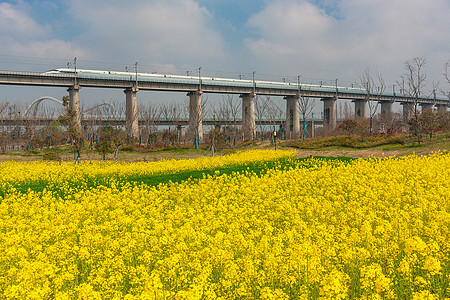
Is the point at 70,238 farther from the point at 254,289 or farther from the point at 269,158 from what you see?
the point at 269,158

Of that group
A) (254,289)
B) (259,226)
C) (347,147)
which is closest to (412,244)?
(254,289)

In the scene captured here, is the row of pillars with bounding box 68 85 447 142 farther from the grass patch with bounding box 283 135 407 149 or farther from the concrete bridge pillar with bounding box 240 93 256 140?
the grass patch with bounding box 283 135 407 149

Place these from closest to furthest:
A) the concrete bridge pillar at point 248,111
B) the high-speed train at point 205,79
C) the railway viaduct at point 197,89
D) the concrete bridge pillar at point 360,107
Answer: the railway viaduct at point 197,89
the high-speed train at point 205,79
the concrete bridge pillar at point 248,111
the concrete bridge pillar at point 360,107

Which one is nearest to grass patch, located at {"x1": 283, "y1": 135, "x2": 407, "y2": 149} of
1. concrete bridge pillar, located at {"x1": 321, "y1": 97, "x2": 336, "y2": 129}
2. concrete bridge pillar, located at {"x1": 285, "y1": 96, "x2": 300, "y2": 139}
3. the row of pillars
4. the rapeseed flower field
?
the row of pillars

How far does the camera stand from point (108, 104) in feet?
175

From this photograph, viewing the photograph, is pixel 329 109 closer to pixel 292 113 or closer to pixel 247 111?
pixel 292 113

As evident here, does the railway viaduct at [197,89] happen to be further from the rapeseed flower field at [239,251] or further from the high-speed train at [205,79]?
the rapeseed flower field at [239,251]

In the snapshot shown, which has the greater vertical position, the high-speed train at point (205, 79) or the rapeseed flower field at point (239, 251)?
A: the high-speed train at point (205, 79)

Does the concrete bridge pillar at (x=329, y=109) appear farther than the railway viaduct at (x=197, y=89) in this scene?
Yes

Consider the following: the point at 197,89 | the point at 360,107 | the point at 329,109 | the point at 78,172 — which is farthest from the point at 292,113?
the point at 78,172

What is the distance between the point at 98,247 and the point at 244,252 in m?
2.45

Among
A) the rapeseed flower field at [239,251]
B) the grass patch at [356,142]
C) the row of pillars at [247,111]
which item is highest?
the row of pillars at [247,111]

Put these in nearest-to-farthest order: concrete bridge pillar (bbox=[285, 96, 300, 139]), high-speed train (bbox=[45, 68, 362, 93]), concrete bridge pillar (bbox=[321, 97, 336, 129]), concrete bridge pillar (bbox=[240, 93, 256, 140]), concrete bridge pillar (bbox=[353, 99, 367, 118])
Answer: high-speed train (bbox=[45, 68, 362, 93]) → concrete bridge pillar (bbox=[240, 93, 256, 140]) → concrete bridge pillar (bbox=[285, 96, 300, 139]) → concrete bridge pillar (bbox=[321, 97, 336, 129]) → concrete bridge pillar (bbox=[353, 99, 367, 118])

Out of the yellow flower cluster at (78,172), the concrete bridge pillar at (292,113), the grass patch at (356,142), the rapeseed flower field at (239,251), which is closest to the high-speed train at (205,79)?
the concrete bridge pillar at (292,113)
